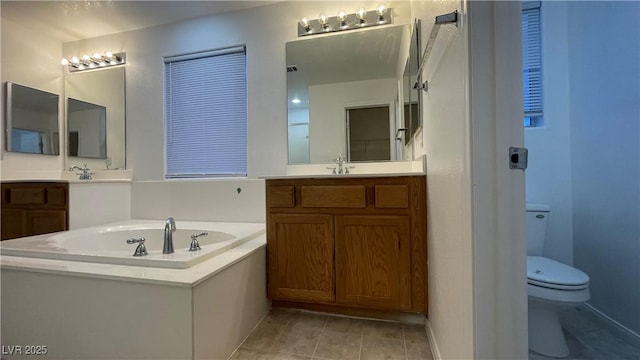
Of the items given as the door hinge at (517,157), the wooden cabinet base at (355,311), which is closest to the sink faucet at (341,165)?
the wooden cabinet base at (355,311)

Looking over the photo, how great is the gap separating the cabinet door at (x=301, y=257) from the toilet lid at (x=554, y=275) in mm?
1047

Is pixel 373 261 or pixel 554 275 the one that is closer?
pixel 554 275

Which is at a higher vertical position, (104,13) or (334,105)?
(104,13)

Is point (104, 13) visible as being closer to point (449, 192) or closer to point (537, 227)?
point (449, 192)

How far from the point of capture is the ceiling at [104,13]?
2.28 metres

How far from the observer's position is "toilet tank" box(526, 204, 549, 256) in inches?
66.5

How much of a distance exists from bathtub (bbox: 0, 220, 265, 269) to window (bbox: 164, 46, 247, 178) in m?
0.55

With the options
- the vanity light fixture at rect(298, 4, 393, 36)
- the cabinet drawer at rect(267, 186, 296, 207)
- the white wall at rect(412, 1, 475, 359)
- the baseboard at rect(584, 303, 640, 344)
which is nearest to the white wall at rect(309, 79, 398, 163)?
the vanity light fixture at rect(298, 4, 393, 36)

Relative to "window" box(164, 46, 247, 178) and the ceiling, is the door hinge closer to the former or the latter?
"window" box(164, 46, 247, 178)

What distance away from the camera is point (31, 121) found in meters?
2.58

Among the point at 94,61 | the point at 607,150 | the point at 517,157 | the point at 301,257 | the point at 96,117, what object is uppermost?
the point at 94,61

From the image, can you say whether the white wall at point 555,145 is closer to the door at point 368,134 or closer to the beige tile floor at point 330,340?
the door at point 368,134

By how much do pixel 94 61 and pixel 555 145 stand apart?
4180mm

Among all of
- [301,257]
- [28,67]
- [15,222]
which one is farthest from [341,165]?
[28,67]
